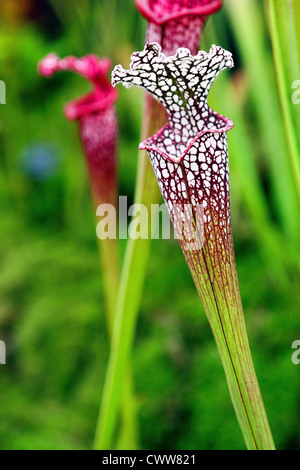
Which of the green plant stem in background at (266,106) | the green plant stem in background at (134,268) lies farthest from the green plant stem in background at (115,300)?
the green plant stem in background at (266,106)

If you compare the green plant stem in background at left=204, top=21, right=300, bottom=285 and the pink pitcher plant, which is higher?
the green plant stem in background at left=204, top=21, right=300, bottom=285

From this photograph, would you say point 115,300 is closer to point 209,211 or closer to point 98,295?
point 209,211

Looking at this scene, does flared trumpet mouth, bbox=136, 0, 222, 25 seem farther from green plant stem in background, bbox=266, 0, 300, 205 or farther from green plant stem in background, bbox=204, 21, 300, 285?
green plant stem in background, bbox=204, 21, 300, 285

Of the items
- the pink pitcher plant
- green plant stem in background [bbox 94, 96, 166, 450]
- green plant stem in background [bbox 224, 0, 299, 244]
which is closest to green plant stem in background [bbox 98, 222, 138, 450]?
green plant stem in background [bbox 94, 96, 166, 450]

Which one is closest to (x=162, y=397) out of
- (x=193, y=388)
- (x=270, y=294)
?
(x=193, y=388)

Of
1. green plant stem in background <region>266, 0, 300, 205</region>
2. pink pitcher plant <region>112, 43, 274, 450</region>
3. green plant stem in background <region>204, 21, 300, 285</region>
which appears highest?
green plant stem in background <region>204, 21, 300, 285</region>

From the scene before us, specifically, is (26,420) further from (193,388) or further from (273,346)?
(273,346)

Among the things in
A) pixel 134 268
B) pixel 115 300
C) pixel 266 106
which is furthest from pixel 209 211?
pixel 266 106
